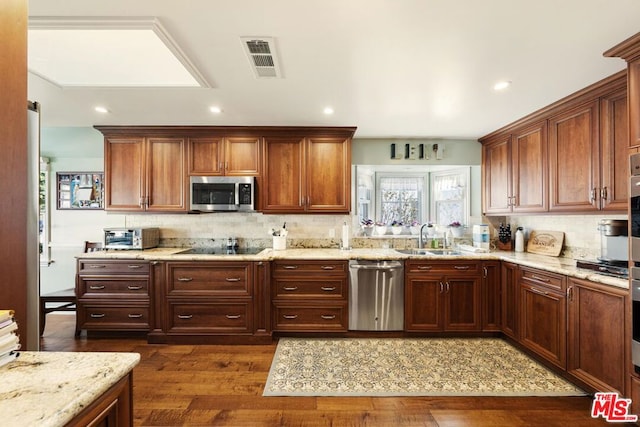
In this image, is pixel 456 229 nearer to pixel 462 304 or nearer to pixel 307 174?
pixel 462 304

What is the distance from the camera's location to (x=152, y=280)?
3270 mm

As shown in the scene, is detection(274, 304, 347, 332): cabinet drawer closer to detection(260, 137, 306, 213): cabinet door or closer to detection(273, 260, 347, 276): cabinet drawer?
detection(273, 260, 347, 276): cabinet drawer

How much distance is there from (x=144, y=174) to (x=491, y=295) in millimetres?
4265

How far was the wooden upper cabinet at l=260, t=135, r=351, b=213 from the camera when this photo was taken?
3686mm

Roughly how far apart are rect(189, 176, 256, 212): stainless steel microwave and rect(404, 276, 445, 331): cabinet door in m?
2.06

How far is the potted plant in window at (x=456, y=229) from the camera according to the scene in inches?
161

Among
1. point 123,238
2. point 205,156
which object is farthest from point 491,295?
point 123,238

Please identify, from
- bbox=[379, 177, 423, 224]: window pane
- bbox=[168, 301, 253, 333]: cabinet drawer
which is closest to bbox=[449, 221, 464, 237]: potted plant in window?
bbox=[379, 177, 423, 224]: window pane

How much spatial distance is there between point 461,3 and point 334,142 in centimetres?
223

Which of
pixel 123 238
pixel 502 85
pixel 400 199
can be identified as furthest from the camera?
pixel 400 199

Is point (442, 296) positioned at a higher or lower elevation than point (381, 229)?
lower

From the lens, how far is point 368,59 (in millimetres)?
2094

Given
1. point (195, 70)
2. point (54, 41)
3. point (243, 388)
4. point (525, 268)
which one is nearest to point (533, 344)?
point (525, 268)

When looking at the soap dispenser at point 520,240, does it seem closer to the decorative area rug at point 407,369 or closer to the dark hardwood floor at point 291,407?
the decorative area rug at point 407,369
